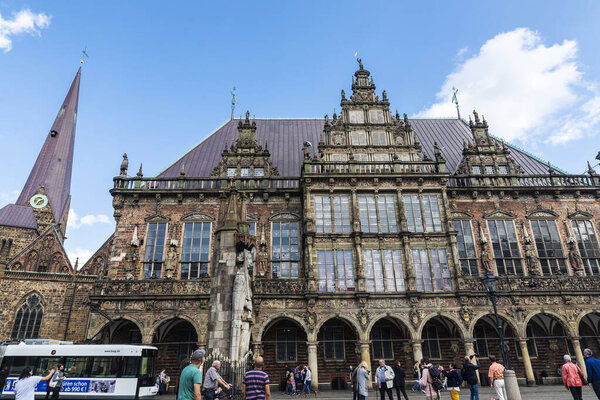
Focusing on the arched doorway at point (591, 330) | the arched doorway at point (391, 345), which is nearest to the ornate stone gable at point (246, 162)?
the arched doorway at point (391, 345)

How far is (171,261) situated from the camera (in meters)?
21.8

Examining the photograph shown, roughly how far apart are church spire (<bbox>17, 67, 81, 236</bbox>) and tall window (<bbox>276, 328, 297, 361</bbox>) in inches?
1152

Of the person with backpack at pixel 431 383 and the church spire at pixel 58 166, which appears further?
the church spire at pixel 58 166

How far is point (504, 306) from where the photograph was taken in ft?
66.6

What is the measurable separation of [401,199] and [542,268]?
30.6 feet

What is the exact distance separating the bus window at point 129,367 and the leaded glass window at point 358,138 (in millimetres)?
16709

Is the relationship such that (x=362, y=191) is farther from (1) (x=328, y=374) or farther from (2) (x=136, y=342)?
(2) (x=136, y=342)

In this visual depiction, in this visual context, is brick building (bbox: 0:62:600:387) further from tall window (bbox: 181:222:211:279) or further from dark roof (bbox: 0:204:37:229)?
dark roof (bbox: 0:204:37:229)

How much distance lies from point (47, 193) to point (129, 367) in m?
32.7

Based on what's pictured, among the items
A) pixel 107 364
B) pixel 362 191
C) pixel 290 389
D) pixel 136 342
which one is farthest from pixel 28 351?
pixel 362 191

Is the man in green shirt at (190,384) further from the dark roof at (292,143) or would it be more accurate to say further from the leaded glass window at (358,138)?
the dark roof at (292,143)

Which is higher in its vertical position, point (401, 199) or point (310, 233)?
point (401, 199)

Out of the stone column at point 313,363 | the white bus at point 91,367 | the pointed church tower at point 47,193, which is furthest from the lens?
the pointed church tower at point 47,193

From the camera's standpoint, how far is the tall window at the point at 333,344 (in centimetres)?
2100
